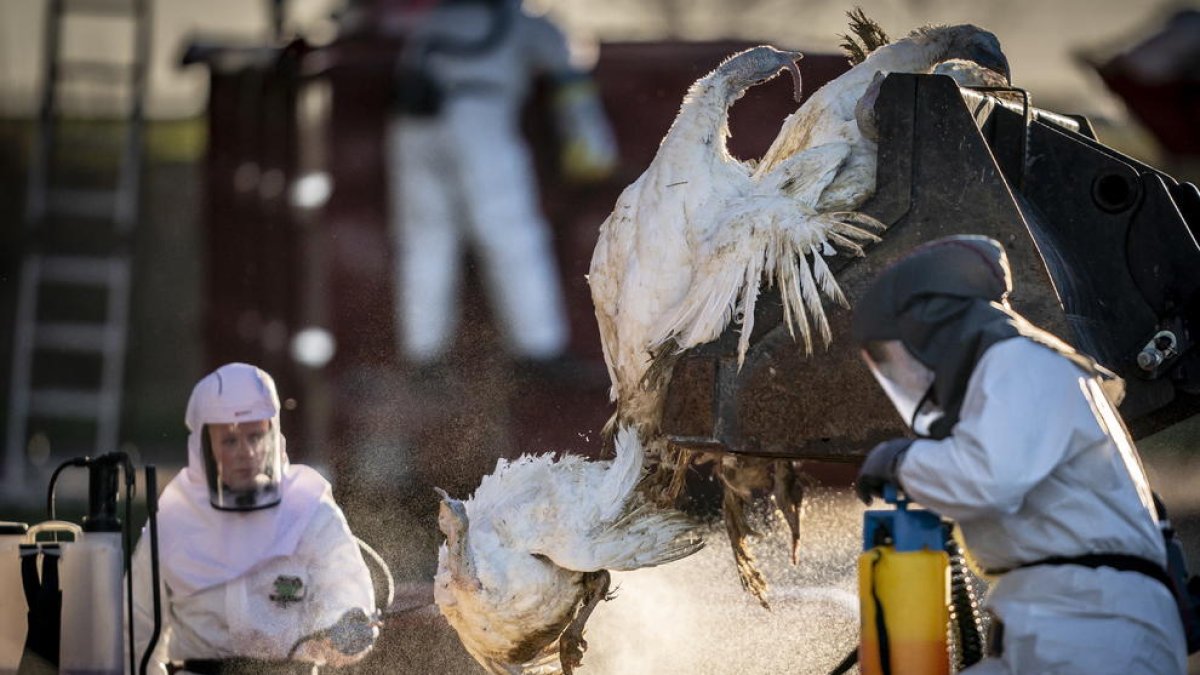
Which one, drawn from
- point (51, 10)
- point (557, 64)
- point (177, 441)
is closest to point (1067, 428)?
point (557, 64)

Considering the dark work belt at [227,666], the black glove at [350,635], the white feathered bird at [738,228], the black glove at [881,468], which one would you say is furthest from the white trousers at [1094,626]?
the dark work belt at [227,666]

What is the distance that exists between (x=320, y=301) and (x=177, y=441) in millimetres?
4127

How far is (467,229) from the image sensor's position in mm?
7957

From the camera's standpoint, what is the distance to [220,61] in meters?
8.15

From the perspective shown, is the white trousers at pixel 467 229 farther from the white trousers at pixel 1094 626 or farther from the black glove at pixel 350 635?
the white trousers at pixel 1094 626

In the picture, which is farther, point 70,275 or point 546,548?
point 70,275

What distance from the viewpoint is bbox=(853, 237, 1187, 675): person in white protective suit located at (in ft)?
9.83

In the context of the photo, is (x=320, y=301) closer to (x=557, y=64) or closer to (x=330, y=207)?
(x=330, y=207)

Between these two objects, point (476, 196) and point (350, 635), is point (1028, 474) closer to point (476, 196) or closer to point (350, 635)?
point (350, 635)

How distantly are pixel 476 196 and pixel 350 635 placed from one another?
13.2ft

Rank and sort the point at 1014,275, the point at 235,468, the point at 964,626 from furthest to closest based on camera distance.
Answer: the point at 235,468, the point at 1014,275, the point at 964,626

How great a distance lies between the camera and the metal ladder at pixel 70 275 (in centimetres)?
948

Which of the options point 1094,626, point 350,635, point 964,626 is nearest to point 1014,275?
point 964,626

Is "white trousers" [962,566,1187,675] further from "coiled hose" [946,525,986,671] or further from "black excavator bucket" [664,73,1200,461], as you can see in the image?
"black excavator bucket" [664,73,1200,461]
